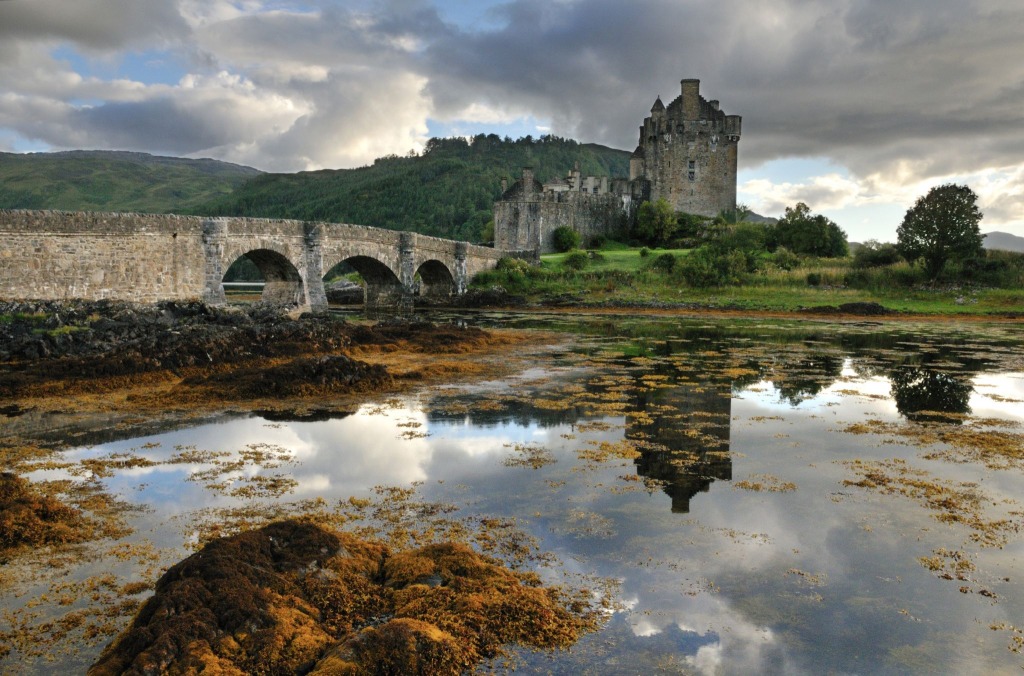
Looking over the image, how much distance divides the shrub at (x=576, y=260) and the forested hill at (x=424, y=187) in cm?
4274

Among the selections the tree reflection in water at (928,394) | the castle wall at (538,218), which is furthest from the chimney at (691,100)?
the tree reflection in water at (928,394)

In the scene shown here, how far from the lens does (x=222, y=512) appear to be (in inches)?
327

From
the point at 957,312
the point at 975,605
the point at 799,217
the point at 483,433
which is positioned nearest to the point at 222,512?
the point at 483,433

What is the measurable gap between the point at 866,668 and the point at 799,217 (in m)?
60.4

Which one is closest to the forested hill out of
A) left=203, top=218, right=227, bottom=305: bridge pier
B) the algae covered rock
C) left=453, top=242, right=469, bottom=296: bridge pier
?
left=453, top=242, right=469, bottom=296: bridge pier

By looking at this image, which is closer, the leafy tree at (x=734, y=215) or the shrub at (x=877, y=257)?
the shrub at (x=877, y=257)

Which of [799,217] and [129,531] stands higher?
[799,217]

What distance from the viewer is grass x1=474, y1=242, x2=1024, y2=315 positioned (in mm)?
44625

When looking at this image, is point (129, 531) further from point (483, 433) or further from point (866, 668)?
point (866, 668)

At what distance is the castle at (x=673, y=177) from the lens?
68562mm

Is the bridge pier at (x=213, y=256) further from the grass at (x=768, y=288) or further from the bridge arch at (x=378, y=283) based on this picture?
the grass at (x=768, y=288)

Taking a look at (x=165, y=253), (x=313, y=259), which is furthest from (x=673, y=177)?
(x=165, y=253)

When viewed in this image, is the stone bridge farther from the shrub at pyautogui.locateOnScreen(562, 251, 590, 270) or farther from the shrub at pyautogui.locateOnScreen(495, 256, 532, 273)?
the shrub at pyautogui.locateOnScreen(562, 251, 590, 270)

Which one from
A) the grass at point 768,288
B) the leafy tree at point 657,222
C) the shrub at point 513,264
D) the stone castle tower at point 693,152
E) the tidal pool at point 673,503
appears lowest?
the tidal pool at point 673,503
